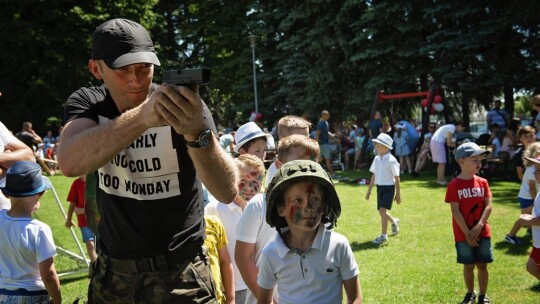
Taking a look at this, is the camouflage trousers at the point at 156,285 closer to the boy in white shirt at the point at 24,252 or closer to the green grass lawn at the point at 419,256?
the boy in white shirt at the point at 24,252

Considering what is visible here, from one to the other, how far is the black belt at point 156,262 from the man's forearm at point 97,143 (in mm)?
549

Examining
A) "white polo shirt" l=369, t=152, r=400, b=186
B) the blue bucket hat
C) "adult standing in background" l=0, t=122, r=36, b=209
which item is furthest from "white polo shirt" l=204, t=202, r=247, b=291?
"white polo shirt" l=369, t=152, r=400, b=186

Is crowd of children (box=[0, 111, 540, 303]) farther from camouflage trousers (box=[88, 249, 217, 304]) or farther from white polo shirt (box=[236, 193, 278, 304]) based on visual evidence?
camouflage trousers (box=[88, 249, 217, 304])

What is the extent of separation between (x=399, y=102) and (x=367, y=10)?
4.46 metres

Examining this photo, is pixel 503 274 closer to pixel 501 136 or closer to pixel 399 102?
pixel 501 136

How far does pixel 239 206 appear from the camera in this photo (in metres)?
4.24

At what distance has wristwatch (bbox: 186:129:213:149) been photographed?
6.88 feet

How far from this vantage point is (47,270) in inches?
153

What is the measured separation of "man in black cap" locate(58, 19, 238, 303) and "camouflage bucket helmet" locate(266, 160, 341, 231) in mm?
638

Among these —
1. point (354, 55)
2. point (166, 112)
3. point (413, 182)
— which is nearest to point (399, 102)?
point (354, 55)

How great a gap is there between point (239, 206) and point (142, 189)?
1.84 m

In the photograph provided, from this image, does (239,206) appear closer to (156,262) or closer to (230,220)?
(230,220)

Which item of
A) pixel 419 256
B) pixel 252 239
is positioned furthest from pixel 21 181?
pixel 419 256

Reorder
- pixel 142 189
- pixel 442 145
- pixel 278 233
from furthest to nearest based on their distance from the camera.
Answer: pixel 442 145 < pixel 278 233 < pixel 142 189
